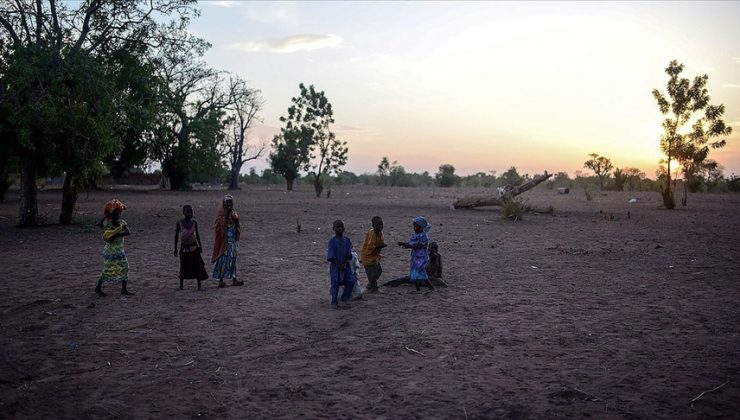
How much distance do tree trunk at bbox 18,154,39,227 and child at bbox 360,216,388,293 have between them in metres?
14.3

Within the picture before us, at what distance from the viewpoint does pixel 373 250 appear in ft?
28.0

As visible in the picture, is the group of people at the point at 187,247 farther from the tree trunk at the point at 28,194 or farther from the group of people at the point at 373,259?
the tree trunk at the point at 28,194

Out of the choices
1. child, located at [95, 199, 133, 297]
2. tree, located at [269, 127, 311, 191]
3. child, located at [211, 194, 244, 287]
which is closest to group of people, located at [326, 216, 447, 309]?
child, located at [211, 194, 244, 287]

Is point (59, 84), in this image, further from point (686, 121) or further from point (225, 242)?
point (686, 121)

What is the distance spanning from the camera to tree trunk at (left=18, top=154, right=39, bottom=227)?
56.1 ft

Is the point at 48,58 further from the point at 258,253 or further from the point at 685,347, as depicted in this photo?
the point at 685,347

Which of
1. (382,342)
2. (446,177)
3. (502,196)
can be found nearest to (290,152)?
(446,177)

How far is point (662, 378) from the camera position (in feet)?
16.3

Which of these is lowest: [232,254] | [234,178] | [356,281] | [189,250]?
[356,281]

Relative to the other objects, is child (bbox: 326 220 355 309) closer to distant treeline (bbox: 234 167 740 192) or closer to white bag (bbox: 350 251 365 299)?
white bag (bbox: 350 251 365 299)

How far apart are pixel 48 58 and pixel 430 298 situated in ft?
46.4

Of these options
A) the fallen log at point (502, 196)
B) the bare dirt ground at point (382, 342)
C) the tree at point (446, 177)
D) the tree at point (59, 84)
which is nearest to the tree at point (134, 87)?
the tree at point (59, 84)

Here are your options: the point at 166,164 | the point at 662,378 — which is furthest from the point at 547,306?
the point at 166,164

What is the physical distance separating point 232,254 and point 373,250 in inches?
107
